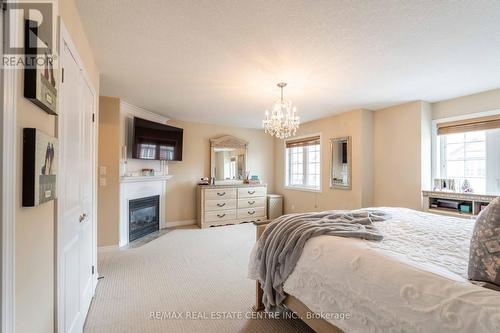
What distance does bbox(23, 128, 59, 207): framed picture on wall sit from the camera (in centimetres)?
91

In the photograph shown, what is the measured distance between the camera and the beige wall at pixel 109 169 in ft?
11.2

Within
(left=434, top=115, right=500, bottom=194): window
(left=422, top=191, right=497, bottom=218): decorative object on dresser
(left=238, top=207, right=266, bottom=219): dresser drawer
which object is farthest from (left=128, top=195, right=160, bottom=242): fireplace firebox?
(left=434, top=115, right=500, bottom=194): window

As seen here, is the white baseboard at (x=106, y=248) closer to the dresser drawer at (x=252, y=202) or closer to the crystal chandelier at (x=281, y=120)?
the dresser drawer at (x=252, y=202)

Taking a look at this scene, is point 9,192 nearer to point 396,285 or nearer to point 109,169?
point 396,285

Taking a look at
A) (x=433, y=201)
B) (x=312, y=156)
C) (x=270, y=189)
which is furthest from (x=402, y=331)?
(x=270, y=189)

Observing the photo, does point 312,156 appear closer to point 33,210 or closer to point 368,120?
point 368,120

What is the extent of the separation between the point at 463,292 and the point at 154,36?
2560mm

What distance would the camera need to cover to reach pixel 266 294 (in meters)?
1.80

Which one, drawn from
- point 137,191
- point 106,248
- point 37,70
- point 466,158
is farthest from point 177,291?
point 466,158

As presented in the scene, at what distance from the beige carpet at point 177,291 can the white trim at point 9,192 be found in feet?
4.30

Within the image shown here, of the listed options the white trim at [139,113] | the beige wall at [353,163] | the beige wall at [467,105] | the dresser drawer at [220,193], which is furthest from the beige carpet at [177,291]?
the beige wall at [467,105]

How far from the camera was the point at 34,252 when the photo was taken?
102 centimetres

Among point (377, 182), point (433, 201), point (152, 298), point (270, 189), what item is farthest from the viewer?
point (270, 189)

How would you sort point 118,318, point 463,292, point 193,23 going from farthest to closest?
point 118,318 → point 193,23 → point 463,292
